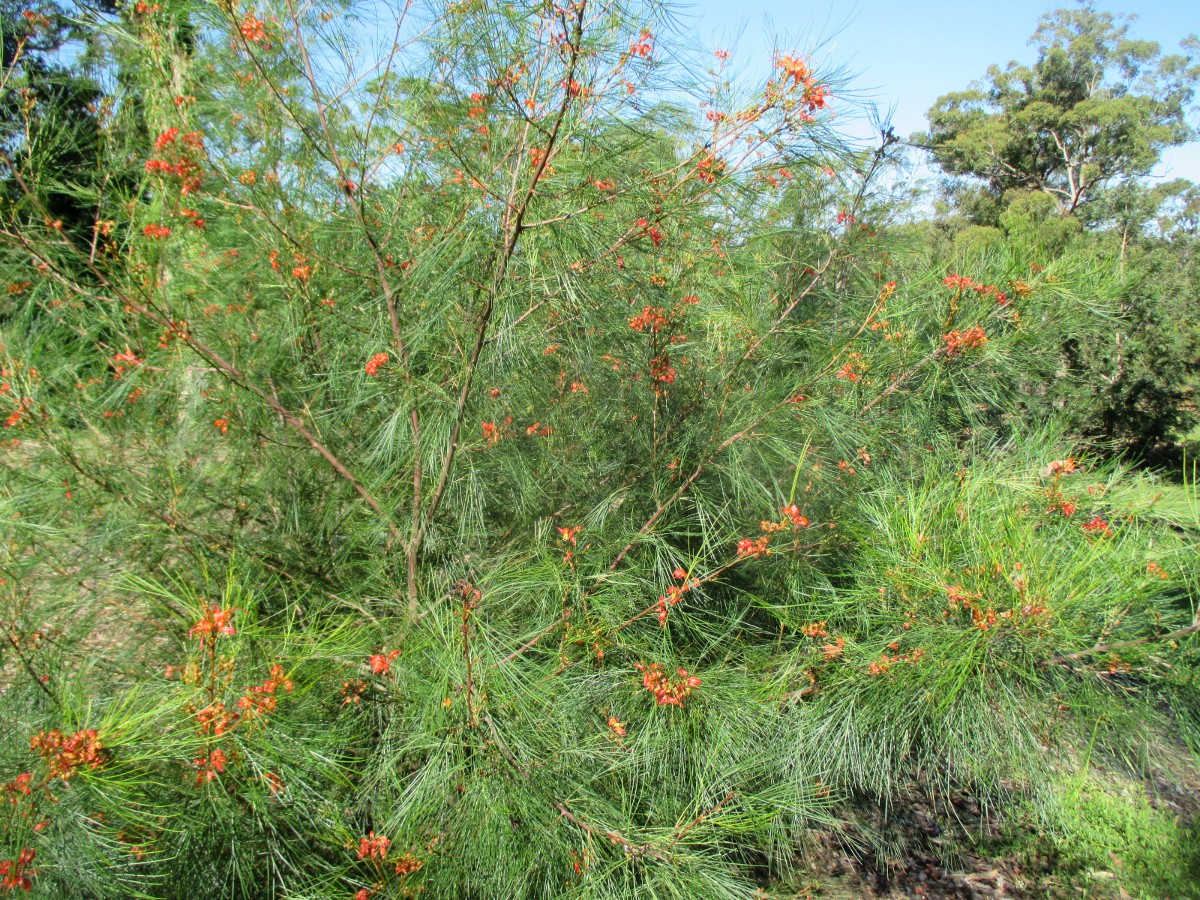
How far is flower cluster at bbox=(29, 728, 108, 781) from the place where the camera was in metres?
0.87

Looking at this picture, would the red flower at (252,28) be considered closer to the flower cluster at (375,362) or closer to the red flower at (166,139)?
the red flower at (166,139)

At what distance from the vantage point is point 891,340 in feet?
6.28

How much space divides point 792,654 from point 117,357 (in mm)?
1663

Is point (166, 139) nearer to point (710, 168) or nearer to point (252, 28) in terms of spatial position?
point (252, 28)

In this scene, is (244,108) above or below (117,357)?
above

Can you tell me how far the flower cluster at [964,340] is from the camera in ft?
6.02

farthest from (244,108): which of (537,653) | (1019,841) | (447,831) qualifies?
(1019,841)

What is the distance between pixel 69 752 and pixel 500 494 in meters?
1.13

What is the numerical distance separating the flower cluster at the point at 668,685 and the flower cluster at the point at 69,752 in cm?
93

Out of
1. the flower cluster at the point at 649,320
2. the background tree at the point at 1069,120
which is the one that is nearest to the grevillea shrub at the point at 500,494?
the flower cluster at the point at 649,320

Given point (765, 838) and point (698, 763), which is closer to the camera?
point (698, 763)

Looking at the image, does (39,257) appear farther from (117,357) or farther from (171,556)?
(171,556)

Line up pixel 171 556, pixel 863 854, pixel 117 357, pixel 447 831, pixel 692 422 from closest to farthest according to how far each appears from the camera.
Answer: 1. pixel 447 831
2. pixel 117 357
3. pixel 171 556
4. pixel 692 422
5. pixel 863 854

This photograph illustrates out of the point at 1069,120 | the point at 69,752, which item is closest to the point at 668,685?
the point at 69,752
